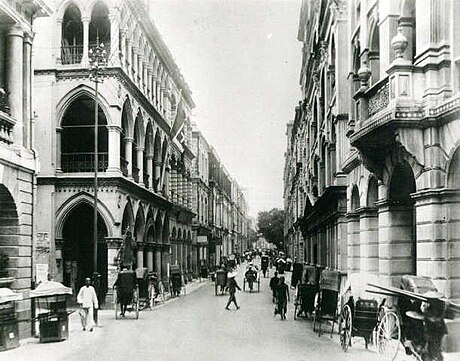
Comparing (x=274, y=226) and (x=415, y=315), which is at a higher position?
(x=274, y=226)

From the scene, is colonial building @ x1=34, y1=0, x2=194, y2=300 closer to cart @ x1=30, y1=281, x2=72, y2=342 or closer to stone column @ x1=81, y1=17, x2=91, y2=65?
stone column @ x1=81, y1=17, x2=91, y2=65

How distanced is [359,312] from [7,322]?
26.6 ft

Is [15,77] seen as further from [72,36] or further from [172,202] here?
[172,202]

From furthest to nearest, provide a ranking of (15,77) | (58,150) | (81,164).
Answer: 1. (81,164)
2. (58,150)
3. (15,77)

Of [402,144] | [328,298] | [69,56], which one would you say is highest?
[69,56]

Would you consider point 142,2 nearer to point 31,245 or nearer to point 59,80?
point 59,80

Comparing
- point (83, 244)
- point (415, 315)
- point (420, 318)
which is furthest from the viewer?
point (83, 244)

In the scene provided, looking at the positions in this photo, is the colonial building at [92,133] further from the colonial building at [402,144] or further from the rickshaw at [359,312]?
the rickshaw at [359,312]

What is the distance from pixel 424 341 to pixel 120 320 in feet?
48.2

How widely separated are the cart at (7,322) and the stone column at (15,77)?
16.0ft

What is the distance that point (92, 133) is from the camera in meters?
33.9

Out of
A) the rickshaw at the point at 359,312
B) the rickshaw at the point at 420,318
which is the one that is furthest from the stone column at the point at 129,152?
the rickshaw at the point at 420,318

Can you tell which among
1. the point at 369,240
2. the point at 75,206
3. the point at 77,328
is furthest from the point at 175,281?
the point at 369,240

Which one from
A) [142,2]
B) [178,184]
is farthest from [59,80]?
[178,184]
